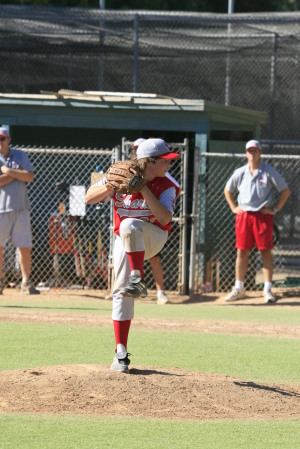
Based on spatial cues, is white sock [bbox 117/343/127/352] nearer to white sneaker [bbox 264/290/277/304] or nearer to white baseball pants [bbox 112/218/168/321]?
white baseball pants [bbox 112/218/168/321]

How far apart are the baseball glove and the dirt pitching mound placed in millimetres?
1355

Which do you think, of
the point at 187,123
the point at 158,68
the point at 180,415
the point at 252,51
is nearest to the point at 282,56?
the point at 252,51

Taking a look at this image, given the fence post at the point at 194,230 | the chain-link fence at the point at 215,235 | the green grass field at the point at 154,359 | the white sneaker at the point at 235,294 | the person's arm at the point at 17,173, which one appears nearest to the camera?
the green grass field at the point at 154,359

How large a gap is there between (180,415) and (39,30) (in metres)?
13.5

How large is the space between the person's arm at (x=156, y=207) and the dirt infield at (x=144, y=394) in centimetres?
117

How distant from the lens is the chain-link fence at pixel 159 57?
1830 centimetres

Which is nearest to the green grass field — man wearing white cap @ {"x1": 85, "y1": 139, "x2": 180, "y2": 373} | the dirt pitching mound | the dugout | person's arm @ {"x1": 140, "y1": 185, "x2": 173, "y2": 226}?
the dirt pitching mound

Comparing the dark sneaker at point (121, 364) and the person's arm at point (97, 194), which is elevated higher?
the person's arm at point (97, 194)

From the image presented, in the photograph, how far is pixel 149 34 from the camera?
1855 centimetres

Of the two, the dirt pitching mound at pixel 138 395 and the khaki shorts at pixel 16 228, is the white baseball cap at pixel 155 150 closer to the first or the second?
the dirt pitching mound at pixel 138 395

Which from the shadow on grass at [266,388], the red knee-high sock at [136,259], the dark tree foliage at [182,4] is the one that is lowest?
the shadow on grass at [266,388]

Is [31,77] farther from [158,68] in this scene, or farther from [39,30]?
[158,68]

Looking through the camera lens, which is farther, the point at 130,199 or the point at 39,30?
the point at 39,30

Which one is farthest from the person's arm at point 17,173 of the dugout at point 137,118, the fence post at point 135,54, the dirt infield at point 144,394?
the dirt infield at point 144,394
